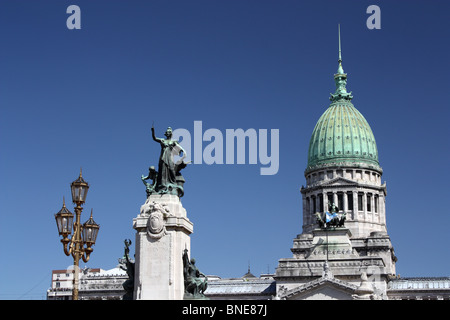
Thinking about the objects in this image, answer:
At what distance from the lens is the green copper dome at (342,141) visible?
13638 centimetres

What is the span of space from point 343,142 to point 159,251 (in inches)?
4058

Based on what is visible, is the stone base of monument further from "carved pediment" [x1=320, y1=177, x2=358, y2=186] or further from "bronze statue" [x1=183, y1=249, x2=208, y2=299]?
"carved pediment" [x1=320, y1=177, x2=358, y2=186]

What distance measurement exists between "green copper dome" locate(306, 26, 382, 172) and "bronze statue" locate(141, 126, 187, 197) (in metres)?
98.6

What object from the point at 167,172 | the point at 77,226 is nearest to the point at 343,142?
the point at 167,172

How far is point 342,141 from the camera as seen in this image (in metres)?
137

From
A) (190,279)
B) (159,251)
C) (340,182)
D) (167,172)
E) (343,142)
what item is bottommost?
(190,279)

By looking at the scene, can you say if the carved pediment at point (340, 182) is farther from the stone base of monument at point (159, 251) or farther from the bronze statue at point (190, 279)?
the stone base of monument at point (159, 251)

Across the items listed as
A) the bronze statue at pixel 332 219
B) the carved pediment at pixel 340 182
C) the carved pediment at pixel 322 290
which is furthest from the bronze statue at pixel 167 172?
the carved pediment at pixel 340 182

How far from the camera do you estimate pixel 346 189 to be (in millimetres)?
134000

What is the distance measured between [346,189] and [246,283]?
25026 mm

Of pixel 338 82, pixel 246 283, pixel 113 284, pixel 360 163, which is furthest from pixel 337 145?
pixel 113 284

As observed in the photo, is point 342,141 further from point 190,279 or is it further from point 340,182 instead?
point 190,279

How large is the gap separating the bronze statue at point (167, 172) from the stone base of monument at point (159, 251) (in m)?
1.03
